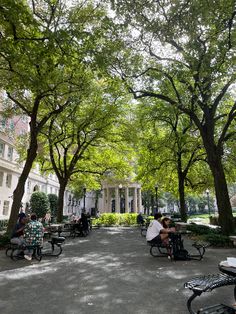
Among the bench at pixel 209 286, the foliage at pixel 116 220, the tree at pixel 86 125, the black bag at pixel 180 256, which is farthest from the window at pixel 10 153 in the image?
the bench at pixel 209 286

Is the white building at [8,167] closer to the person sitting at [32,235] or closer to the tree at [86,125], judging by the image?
the tree at [86,125]

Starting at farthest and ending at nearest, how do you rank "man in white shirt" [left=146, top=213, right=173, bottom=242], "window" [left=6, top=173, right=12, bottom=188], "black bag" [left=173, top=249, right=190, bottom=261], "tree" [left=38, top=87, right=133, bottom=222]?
"window" [left=6, top=173, right=12, bottom=188], "tree" [left=38, top=87, right=133, bottom=222], "man in white shirt" [left=146, top=213, right=173, bottom=242], "black bag" [left=173, top=249, right=190, bottom=261]

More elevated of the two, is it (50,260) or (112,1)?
(112,1)

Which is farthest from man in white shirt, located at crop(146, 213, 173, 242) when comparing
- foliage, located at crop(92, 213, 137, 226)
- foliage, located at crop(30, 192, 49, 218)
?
foliage, located at crop(30, 192, 49, 218)

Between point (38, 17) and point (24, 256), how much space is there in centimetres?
1122

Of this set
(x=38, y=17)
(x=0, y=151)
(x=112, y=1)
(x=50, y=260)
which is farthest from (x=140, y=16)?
(x=0, y=151)

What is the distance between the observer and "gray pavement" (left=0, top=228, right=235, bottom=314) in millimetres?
5172

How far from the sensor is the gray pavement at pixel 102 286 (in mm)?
5172

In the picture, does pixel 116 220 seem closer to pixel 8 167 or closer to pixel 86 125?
pixel 8 167

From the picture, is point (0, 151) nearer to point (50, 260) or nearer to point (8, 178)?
point (8, 178)

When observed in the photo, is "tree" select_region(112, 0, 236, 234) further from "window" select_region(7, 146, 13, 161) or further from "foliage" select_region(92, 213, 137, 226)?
"window" select_region(7, 146, 13, 161)

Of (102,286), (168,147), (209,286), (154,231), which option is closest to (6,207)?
(168,147)

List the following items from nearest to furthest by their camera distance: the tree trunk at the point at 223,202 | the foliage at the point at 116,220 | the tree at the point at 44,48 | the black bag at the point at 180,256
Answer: the tree at the point at 44,48, the black bag at the point at 180,256, the tree trunk at the point at 223,202, the foliage at the point at 116,220

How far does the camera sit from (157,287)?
6.34 m
